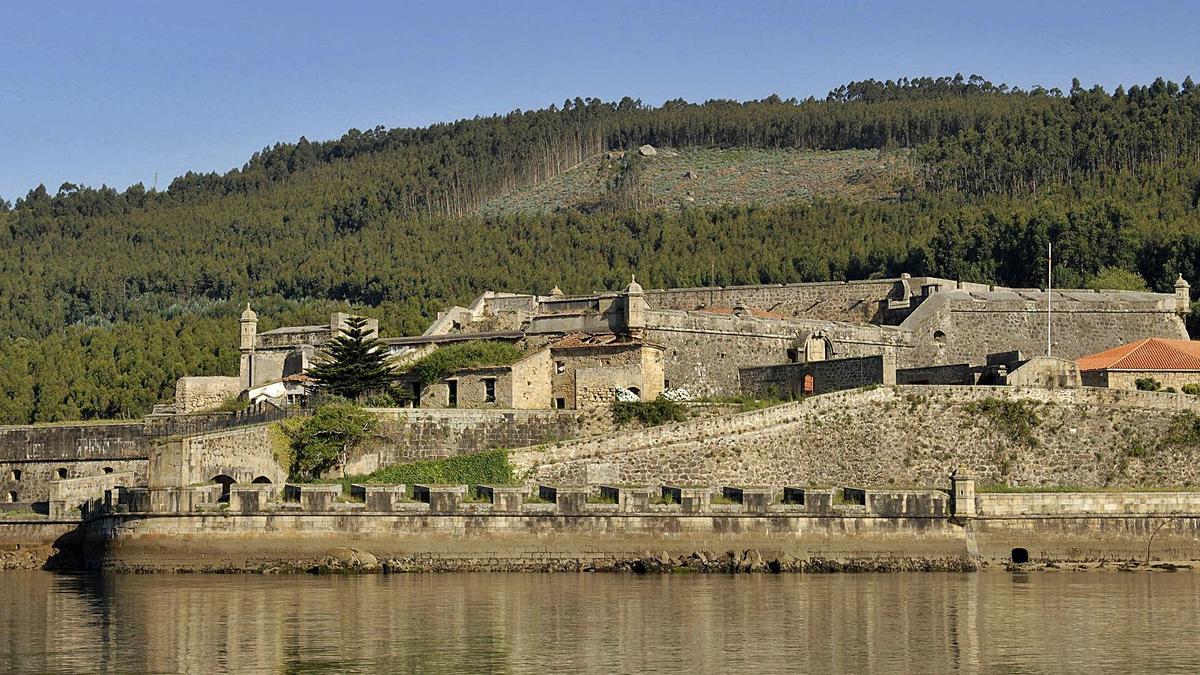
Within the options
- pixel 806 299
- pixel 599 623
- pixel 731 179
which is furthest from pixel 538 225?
pixel 599 623

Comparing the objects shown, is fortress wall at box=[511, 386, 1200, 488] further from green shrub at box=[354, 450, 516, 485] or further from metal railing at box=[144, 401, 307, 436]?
metal railing at box=[144, 401, 307, 436]

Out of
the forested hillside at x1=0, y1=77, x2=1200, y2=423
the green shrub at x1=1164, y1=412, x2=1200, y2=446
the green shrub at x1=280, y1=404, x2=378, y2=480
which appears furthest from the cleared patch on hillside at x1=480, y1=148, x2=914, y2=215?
the green shrub at x1=280, y1=404, x2=378, y2=480

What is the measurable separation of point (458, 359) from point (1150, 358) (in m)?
19.9

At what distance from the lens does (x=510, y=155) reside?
172875 millimetres

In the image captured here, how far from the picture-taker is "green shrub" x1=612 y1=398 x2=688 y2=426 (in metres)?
52.5

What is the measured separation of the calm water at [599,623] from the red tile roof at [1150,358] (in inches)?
600

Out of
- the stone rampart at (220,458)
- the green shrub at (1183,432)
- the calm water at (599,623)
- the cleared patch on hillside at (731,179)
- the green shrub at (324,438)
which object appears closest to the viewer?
the calm water at (599,623)

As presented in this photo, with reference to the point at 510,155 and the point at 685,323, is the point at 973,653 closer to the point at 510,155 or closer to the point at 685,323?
the point at 685,323

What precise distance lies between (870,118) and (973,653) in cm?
15607

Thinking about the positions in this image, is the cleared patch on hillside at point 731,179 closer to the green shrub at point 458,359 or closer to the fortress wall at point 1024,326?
the fortress wall at point 1024,326

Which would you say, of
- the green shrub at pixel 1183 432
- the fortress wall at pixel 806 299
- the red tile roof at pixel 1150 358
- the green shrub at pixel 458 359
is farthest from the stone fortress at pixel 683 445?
the red tile roof at pixel 1150 358

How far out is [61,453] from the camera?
56.8 meters

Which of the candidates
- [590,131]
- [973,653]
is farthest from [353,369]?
[590,131]

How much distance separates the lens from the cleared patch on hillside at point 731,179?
152m
